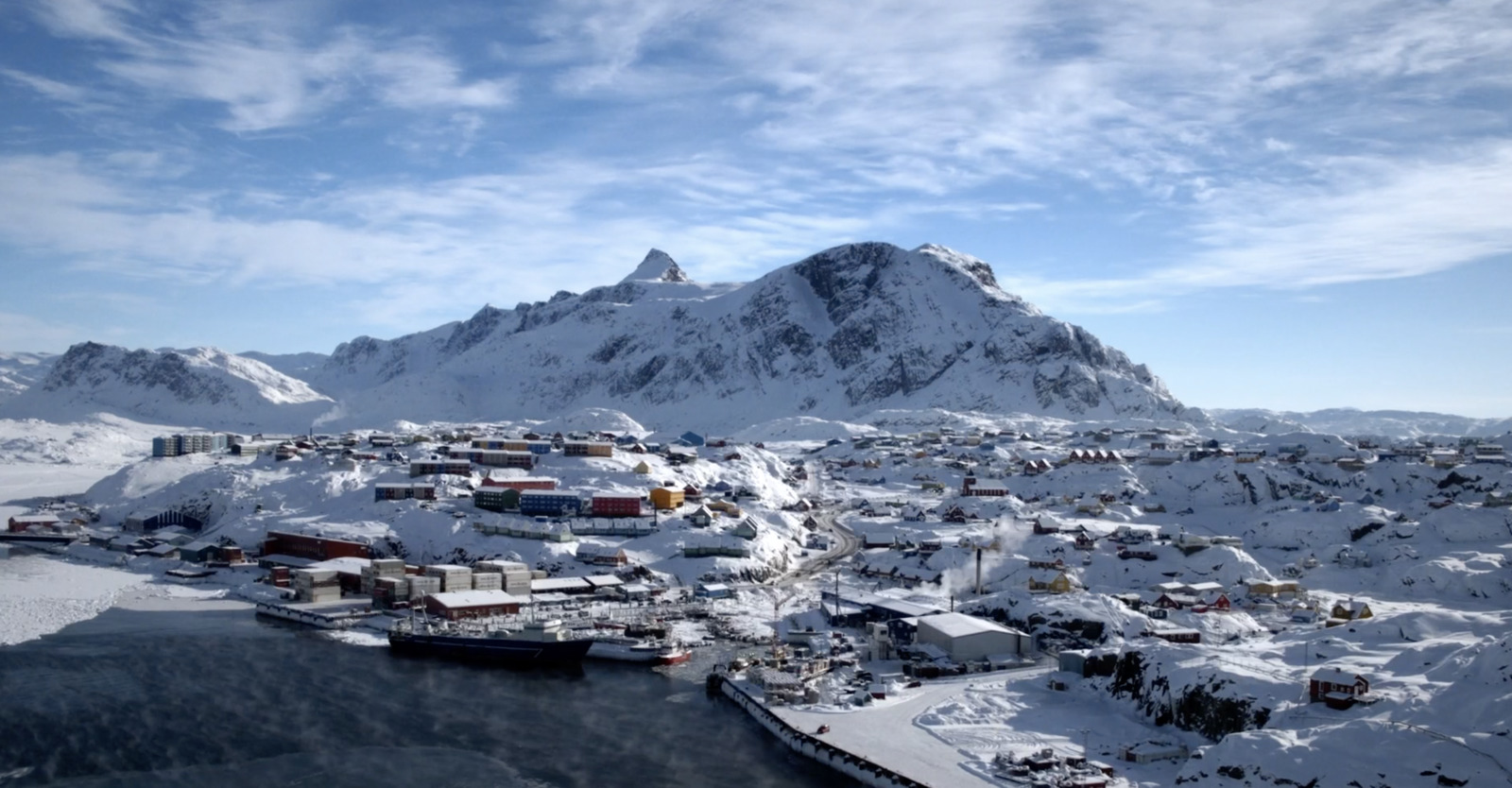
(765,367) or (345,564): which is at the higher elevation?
(765,367)

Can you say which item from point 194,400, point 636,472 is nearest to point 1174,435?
point 636,472

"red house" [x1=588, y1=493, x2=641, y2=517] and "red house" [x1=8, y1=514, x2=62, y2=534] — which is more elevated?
"red house" [x1=588, y1=493, x2=641, y2=517]

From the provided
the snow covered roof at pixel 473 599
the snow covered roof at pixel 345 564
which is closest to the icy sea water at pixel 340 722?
the snow covered roof at pixel 473 599

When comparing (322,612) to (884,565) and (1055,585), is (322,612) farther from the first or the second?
(1055,585)

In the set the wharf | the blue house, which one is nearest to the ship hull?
the wharf

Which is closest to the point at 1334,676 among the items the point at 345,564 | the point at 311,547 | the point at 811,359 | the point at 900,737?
the point at 900,737

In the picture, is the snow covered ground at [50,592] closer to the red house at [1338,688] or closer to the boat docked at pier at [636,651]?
the boat docked at pier at [636,651]

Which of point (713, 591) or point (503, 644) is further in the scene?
point (713, 591)

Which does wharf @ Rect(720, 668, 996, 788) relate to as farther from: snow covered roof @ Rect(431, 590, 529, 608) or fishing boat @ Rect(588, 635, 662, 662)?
snow covered roof @ Rect(431, 590, 529, 608)
